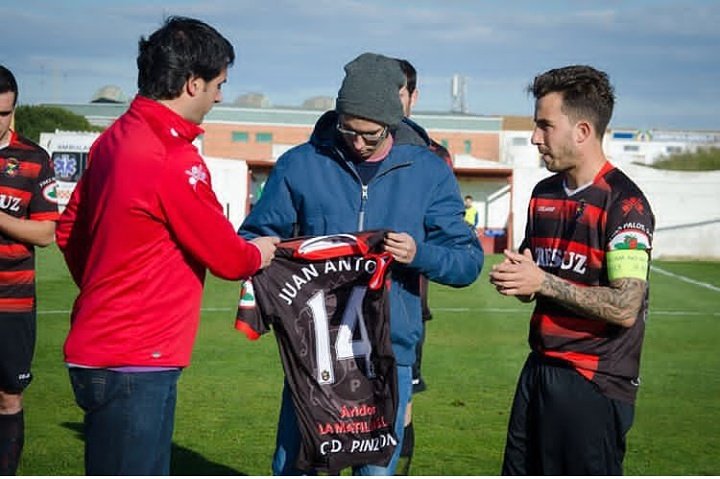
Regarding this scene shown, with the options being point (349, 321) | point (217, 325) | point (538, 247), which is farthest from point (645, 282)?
point (217, 325)

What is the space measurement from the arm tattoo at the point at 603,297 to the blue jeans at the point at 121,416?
1609 mm

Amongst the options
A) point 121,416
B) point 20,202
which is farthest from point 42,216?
point 121,416

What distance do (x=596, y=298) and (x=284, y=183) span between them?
1.54m

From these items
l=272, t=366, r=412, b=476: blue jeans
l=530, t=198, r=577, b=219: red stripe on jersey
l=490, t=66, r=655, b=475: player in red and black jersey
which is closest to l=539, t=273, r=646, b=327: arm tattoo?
l=490, t=66, r=655, b=475: player in red and black jersey

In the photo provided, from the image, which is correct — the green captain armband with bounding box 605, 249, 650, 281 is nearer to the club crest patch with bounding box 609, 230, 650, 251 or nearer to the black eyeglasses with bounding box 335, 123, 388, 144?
the club crest patch with bounding box 609, 230, 650, 251

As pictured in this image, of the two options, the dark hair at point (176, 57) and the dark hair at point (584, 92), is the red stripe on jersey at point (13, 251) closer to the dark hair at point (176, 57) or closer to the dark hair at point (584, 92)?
the dark hair at point (176, 57)

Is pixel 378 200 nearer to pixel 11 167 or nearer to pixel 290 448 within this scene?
pixel 290 448

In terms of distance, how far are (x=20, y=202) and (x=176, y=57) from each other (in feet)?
9.45

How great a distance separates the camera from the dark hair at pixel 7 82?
20.9 ft

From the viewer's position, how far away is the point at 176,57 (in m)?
4.11

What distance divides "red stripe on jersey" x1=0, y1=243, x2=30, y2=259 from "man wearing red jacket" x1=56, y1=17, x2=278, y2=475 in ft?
8.68

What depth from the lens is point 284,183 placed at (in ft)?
16.8

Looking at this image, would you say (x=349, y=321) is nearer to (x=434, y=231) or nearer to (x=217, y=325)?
(x=434, y=231)

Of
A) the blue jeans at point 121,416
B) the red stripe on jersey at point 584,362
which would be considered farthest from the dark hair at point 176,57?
the red stripe on jersey at point 584,362
